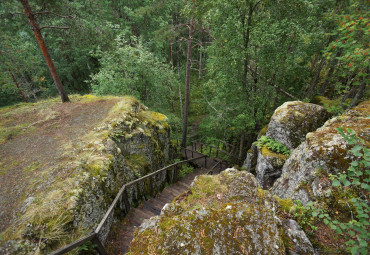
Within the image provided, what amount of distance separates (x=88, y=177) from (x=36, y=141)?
3524 mm

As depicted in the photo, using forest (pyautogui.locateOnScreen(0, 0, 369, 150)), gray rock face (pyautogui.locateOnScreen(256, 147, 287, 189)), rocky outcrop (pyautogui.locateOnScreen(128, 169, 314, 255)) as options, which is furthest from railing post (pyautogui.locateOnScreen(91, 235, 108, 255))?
forest (pyautogui.locateOnScreen(0, 0, 369, 150))

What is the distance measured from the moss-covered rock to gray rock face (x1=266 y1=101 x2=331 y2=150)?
6.03 metres

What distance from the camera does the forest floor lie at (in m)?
4.50

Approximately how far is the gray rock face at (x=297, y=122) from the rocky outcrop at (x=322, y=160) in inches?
Answer: 75.7

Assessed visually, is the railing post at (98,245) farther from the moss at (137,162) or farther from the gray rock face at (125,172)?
the moss at (137,162)

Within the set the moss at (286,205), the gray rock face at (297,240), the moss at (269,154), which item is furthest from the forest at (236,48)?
the gray rock face at (297,240)

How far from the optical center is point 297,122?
744 centimetres

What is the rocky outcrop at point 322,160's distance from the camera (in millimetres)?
3993

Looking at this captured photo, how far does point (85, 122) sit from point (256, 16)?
9.24m

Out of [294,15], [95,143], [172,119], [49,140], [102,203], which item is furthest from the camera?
[172,119]

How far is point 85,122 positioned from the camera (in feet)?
24.7

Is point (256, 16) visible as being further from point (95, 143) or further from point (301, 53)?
point (95, 143)

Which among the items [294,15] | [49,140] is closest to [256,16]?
[294,15]

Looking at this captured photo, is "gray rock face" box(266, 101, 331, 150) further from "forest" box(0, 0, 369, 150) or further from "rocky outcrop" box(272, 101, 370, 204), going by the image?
"rocky outcrop" box(272, 101, 370, 204)
